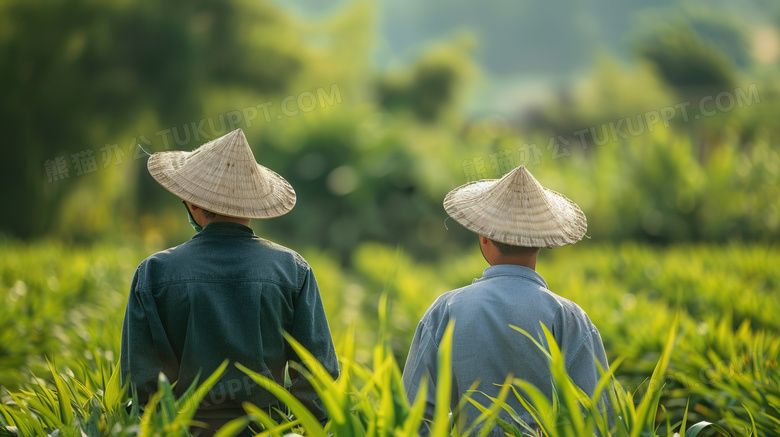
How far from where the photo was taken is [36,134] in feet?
37.5

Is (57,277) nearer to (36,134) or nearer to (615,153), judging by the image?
(36,134)

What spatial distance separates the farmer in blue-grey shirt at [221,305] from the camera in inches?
71.9

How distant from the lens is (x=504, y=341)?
71.1 inches

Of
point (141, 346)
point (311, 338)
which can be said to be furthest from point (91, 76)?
point (311, 338)

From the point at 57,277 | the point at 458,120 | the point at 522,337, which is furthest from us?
the point at 458,120

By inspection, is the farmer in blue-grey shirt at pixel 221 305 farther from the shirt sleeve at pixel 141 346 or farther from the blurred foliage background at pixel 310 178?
the blurred foliage background at pixel 310 178

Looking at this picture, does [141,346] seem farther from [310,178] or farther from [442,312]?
[310,178]

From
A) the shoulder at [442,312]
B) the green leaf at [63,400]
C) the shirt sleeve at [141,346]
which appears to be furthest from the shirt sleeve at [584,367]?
the green leaf at [63,400]

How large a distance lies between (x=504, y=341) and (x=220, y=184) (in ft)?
3.05

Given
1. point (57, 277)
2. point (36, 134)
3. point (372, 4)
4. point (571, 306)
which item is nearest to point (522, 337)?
point (571, 306)

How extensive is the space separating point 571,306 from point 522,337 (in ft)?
0.59

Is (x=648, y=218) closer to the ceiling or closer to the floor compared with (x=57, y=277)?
closer to the floor

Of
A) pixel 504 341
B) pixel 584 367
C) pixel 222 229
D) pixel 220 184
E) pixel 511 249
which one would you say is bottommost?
pixel 584 367

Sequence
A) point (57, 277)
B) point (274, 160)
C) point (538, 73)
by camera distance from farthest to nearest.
Result: 1. point (538, 73)
2. point (274, 160)
3. point (57, 277)
